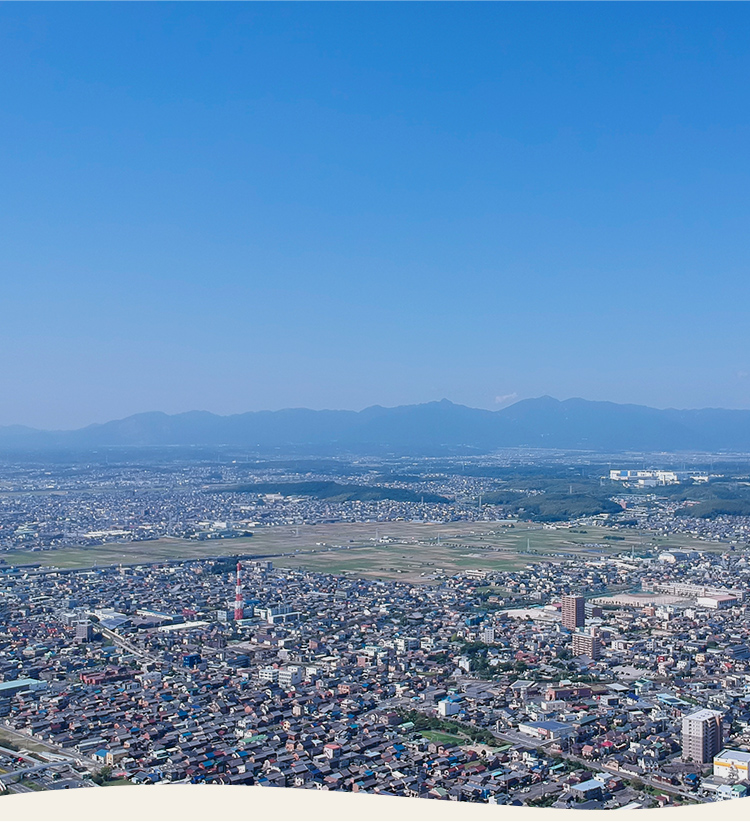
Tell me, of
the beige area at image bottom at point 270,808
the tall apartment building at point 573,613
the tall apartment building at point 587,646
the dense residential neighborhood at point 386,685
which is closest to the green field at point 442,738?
the dense residential neighborhood at point 386,685

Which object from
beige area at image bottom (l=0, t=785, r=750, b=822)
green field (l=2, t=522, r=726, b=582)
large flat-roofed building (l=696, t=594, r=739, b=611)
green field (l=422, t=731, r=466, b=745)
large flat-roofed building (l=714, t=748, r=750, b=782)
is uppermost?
beige area at image bottom (l=0, t=785, r=750, b=822)

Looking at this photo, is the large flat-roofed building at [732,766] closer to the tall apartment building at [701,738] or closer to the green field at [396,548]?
the tall apartment building at [701,738]

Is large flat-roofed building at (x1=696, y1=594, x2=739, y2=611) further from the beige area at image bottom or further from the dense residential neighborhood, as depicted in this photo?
the beige area at image bottom

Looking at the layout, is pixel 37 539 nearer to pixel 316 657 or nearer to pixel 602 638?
pixel 316 657

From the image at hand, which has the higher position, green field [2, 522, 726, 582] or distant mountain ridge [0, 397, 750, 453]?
distant mountain ridge [0, 397, 750, 453]

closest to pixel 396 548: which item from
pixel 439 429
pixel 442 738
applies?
pixel 442 738

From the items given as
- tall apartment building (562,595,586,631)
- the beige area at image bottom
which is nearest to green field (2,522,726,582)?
tall apartment building (562,595,586,631)

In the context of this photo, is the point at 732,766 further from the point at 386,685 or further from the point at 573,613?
the point at 573,613

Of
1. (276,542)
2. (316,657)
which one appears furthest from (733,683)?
(276,542)
